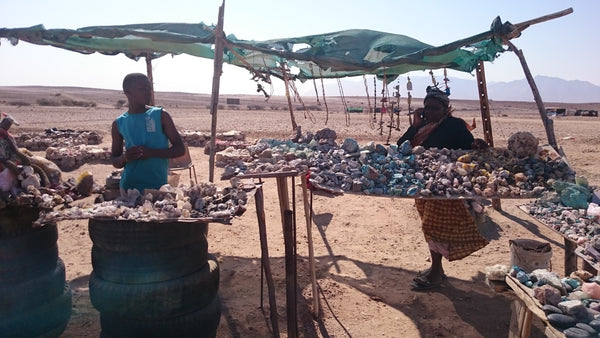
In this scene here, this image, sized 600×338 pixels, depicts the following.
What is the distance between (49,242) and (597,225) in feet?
13.6

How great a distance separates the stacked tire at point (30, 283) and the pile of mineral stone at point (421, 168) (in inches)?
57.9

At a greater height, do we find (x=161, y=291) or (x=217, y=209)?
(x=217, y=209)

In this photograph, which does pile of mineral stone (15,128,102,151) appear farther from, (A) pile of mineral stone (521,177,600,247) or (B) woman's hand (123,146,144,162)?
(A) pile of mineral stone (521,177,600,247)

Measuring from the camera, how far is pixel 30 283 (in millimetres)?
2875

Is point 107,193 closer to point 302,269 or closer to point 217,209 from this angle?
point 217,209

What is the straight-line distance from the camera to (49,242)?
3035 mm

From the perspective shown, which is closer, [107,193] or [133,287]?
[133,287]

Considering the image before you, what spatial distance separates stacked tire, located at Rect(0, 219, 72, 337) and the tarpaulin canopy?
3278mm

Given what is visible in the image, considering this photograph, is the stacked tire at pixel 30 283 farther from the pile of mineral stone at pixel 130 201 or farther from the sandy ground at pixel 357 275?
the sandy ground at pixel 357 275

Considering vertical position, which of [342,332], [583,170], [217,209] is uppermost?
[217,209]

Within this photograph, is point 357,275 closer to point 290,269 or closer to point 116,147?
point 290,269

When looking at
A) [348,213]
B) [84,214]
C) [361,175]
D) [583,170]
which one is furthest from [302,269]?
[583,170]

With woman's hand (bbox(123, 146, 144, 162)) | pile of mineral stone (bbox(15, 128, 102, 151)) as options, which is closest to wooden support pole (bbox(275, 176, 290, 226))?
woman's hand (bbox(123, 146, 144, 162))

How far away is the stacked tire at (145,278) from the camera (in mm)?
2523
